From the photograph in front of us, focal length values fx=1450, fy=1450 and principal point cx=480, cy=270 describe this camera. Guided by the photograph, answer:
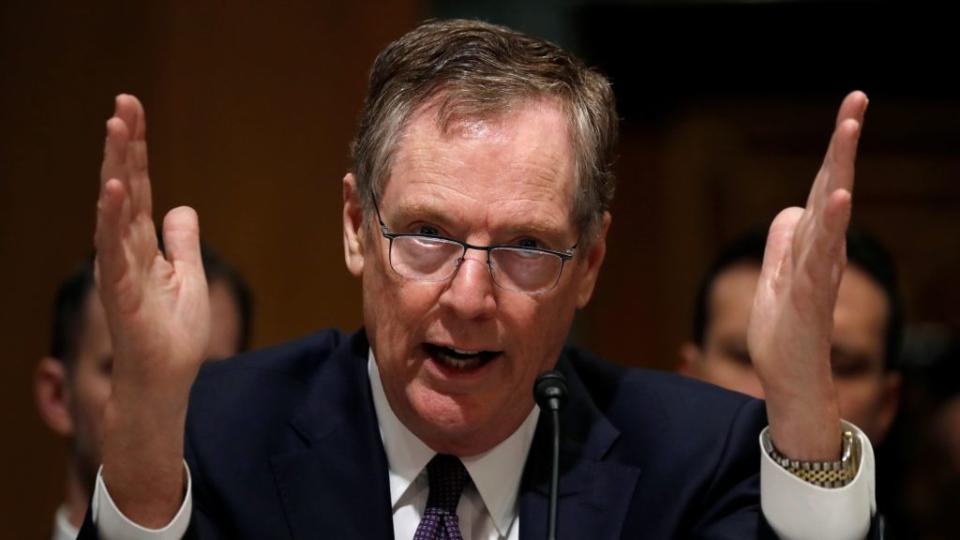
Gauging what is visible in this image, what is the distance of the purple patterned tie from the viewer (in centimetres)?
223

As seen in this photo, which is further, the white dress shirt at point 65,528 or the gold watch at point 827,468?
the white dress shirt at point 65,528

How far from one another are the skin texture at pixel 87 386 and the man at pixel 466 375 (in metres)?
0.77

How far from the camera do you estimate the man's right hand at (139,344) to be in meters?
1.96

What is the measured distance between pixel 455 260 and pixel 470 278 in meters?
0.05

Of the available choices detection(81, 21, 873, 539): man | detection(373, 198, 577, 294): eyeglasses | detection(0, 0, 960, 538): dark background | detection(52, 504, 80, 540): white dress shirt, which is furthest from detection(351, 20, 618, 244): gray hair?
detection(0, 0, 960, 538): dark background

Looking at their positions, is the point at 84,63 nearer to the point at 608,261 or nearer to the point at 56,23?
the point at 56,23

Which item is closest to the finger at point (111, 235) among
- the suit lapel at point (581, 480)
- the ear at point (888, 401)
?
the suit lapel at point (581, 480)

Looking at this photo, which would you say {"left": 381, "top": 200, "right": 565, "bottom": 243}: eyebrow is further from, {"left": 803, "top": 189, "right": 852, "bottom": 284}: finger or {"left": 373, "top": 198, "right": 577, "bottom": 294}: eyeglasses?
{"left": 803, "top": 189, "right": 852, "bottom": 284}: finger

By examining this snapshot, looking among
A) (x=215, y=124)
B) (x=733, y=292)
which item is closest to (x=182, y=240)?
(x=733, y=292)

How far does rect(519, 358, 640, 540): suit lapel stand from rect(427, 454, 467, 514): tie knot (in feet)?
0.34

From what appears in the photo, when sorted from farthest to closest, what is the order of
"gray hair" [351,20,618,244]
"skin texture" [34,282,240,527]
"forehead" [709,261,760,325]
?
1. "forehead" [709,261,760,325]
2. "skin texture" [34,282,240,527]
3. "gray hair" [351,20,618,244]

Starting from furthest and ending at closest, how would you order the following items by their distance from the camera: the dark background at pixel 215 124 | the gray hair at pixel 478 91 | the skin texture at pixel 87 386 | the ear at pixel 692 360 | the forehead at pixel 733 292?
1. the dark background at pixel 215 124
2. the ear at pixel 692 360
3. the forehead at pixel 733 292
4. the skin texture at pixel 87 386
5. the gray hair at pixel 478 91

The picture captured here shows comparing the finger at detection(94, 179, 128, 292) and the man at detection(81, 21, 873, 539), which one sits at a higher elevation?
the finger at detection(94, 179, 128, 292)

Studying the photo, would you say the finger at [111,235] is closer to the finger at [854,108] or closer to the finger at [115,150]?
the finger at [115,150]
